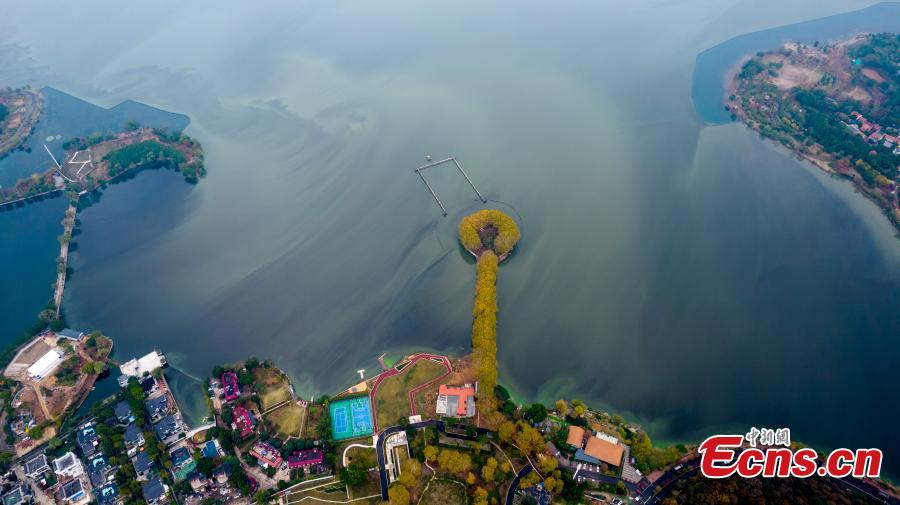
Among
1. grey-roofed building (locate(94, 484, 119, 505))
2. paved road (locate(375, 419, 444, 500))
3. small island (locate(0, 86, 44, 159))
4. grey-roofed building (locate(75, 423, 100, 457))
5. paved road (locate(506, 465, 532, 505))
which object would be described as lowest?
paved road (locate(506, 465, 532, 505))

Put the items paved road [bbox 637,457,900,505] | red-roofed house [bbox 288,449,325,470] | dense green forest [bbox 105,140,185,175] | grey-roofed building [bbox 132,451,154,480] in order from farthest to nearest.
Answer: dense green forest [bbox 105,140,185,175], red-roofed house [bbox 288,449,325,470], grey-roofed building [bbox 132,451,154,480], paved road [bbox 637,457,900,505]

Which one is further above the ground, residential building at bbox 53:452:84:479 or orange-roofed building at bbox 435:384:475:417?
residential building at bbox 53:452:84:479

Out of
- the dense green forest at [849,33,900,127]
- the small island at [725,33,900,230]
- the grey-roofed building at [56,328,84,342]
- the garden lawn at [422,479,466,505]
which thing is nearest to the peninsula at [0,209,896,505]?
the garden lawn at [422,479,466,505]

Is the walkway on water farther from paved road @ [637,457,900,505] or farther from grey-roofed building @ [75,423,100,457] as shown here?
paved road @ [637,457,900,505]

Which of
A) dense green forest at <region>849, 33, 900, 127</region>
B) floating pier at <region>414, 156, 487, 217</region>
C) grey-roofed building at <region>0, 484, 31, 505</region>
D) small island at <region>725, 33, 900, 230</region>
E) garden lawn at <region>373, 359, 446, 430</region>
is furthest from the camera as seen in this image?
dense green forest at <region>849, 33, 900, 127</region>

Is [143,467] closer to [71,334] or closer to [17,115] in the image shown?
[71,334]

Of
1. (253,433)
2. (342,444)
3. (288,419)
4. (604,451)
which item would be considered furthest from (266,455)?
(604,451)

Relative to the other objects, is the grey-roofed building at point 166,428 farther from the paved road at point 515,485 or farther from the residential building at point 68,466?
the paved road at point 515,485
